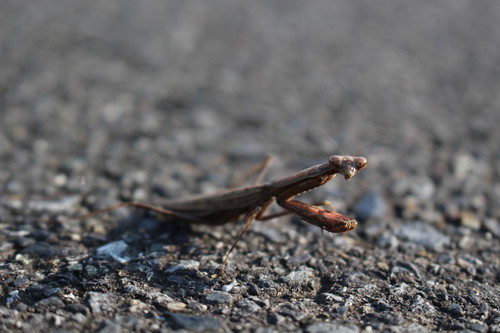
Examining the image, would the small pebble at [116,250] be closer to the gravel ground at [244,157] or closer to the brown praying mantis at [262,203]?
the gravel ground at [244,157]

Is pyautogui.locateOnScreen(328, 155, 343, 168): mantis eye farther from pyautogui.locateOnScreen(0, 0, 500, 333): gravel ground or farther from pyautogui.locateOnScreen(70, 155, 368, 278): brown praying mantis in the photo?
pyautogui.locateOnScreen(0, 0, 500, 333): gravel ground

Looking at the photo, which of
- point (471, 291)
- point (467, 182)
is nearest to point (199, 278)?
point (471, 291)

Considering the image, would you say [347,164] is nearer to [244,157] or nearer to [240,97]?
[244,157]

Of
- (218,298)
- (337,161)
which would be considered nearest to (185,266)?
(218,298)

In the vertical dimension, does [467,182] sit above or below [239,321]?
Result: above

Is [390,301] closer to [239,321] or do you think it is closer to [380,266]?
[380,266]

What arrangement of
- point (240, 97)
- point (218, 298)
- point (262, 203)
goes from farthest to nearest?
point (240, 97)
point (262, 203)
point (218, 298)

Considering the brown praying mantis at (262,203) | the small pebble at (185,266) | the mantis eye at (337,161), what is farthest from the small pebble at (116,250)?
the mantis eye at (337,161)
